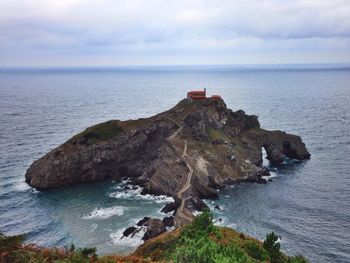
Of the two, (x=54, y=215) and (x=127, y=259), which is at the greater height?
(x=127, y=259)

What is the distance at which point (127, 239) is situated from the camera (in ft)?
250

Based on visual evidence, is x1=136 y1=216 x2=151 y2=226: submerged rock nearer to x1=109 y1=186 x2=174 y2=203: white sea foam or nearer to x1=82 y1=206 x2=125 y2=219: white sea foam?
x1=82 y1=206 x2=125 y2=219: white sea foam

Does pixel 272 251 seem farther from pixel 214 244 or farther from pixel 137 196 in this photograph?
pixel 137 196

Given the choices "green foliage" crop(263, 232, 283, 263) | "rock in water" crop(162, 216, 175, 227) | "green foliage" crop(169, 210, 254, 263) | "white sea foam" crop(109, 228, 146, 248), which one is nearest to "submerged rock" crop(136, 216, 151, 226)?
"white sea foam" crop(109, 228, 146, 248)

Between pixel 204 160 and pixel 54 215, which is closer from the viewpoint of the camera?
pixel 54 215

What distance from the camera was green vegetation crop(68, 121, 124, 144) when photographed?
117 metres

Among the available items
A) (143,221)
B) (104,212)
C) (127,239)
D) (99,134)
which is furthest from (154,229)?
(99,134)

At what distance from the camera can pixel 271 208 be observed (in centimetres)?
8988

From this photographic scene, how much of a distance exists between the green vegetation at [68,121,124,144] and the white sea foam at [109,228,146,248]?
146 feet

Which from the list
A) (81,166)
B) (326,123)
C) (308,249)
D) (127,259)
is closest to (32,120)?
(81,166)

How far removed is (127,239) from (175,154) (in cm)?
3526

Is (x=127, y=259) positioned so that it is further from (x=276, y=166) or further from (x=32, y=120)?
(x=32, y=120)

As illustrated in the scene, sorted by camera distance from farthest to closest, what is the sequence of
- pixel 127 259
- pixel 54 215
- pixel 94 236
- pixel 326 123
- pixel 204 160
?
pixel 326 123, pixel 204 160, pixel 54 215, pixel 94 236, pixel 127 259

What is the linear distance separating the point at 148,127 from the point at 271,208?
4730 centimetres
